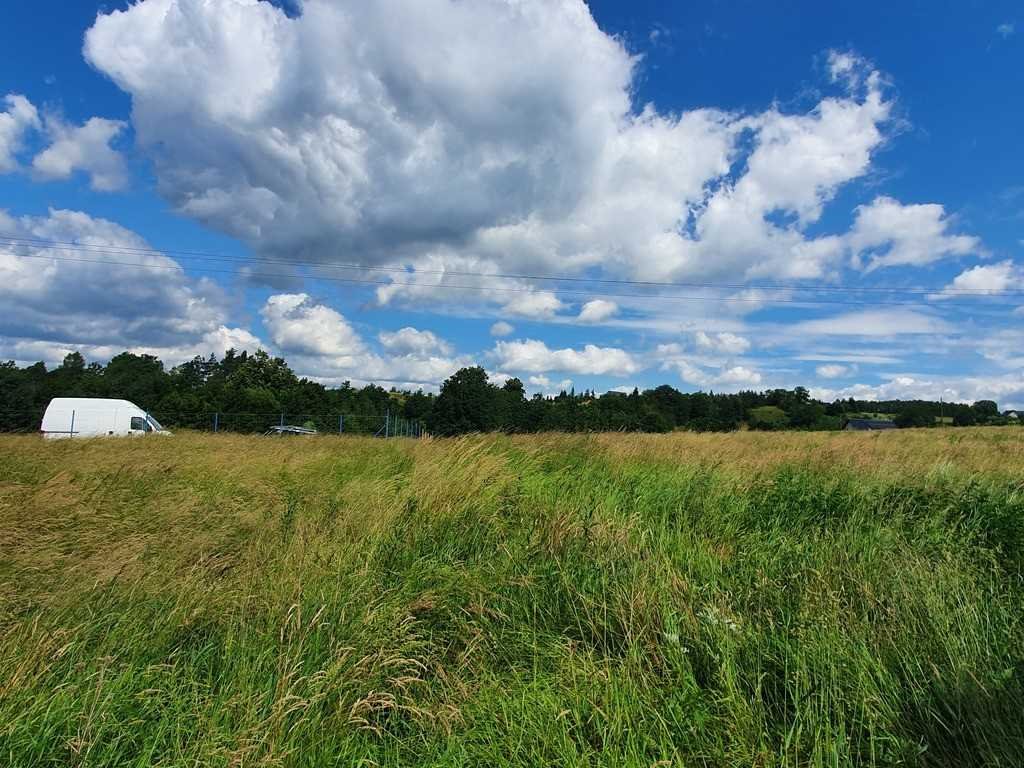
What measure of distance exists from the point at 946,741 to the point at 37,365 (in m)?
Result: 89.8

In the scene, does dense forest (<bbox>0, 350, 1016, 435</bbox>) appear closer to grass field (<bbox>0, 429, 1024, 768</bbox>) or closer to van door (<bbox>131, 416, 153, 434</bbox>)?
van door (<bbox>131, 416, 153, 434</bbox>)

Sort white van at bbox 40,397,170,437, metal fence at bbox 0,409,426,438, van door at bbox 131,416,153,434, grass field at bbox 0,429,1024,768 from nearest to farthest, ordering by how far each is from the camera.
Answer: grass field at bbox 0,429,1024,768
white van at bbox 40,397,170,437
van door at bbox 131,416,153,434
metal fence at bbox 0,409,426,438

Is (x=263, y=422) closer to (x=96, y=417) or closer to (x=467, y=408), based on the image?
(x=96, y=417)

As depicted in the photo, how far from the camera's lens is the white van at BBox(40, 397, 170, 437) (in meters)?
26.1

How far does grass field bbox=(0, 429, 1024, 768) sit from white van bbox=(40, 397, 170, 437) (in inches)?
944

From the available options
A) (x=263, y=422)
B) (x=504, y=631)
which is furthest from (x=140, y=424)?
(x=504, y=631)

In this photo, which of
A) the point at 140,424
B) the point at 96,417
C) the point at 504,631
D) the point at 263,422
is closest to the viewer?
the point at 504,631

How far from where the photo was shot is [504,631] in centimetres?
340

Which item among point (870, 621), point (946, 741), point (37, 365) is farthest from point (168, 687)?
point (37, 365)

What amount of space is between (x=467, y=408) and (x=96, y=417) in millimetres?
21553

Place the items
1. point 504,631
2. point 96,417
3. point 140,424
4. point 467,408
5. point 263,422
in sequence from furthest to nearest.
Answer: point 467,408 < point 263,422 < point 140,424 < point 96,417 < point 504,631

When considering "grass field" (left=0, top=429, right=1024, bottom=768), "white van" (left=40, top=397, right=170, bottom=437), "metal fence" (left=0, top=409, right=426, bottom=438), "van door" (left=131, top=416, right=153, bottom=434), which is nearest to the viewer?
"grass field" (left=0, top=429, right=1024, bottom=768)

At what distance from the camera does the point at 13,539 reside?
4.22m

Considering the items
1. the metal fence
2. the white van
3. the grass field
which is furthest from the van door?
the grass field
